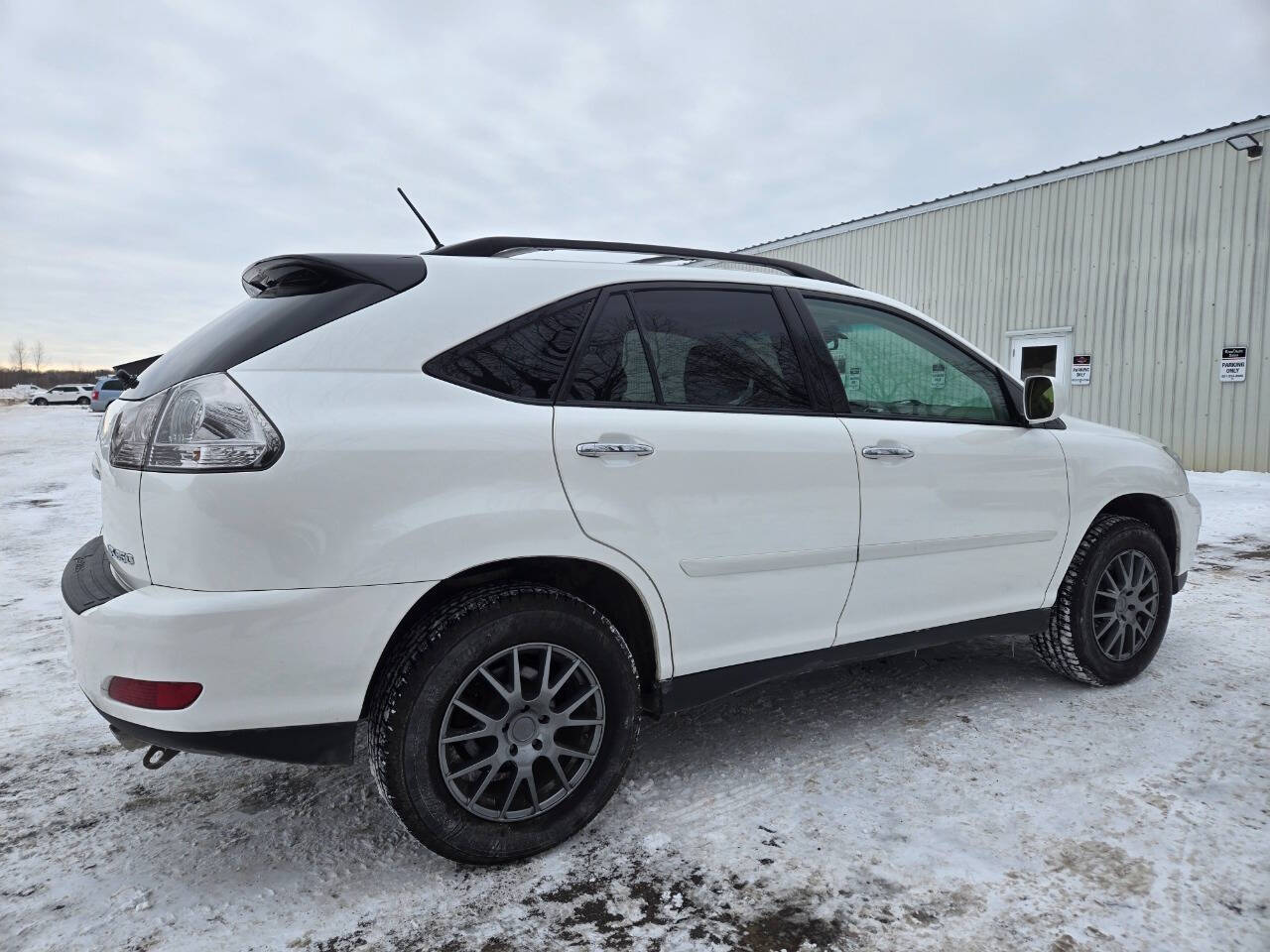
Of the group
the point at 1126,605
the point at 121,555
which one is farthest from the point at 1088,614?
the point at 121,555

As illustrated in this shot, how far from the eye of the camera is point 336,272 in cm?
218

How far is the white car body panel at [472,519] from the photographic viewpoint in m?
1.88

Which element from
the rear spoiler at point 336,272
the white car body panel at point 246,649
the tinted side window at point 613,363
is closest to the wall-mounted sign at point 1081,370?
the tinted side window at point 613,363

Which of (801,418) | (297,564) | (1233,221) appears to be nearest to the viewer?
(297,564)

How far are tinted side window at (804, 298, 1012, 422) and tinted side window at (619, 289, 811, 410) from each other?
217 millimetres

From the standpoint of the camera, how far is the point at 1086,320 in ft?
40.3

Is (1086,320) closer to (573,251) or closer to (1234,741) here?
(1234,741)

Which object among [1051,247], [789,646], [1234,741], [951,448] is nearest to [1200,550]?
[1234,741]

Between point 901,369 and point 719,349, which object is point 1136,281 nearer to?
point 901,369

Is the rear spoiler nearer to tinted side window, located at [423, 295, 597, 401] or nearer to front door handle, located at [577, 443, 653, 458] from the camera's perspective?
tinted side window, located at [423, 295, 597, 401]

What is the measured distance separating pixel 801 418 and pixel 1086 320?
11613 mm

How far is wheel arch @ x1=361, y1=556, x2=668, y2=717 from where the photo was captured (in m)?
2.15

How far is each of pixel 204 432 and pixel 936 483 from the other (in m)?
2.28

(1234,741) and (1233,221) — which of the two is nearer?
(1234,741)
